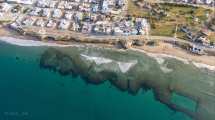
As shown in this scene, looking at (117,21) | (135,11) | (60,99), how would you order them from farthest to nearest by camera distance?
(135,11) < (117,21) < (60,99)

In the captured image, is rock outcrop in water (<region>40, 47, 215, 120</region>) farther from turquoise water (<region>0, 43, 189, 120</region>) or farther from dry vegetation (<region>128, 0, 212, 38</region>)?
dry vegetation (<region>128, 0, 212, 38</region>)

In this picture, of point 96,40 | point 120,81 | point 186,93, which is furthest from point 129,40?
point 186,93

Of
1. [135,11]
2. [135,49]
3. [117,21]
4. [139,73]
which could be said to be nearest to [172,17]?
[135,11]

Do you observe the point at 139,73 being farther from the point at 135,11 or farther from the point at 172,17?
the point at 135,11

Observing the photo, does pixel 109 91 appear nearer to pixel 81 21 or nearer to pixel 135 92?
pixel 135 92

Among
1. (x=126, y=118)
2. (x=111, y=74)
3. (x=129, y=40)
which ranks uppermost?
(x=129, y=40)

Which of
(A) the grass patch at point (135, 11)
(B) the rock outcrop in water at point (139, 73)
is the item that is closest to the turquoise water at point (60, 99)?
(B) the rock outcrop in water at point (139, 73)

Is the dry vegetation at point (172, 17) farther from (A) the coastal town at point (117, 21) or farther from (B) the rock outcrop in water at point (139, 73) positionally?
(B) the rock outcrop in water at point (139, 73)
